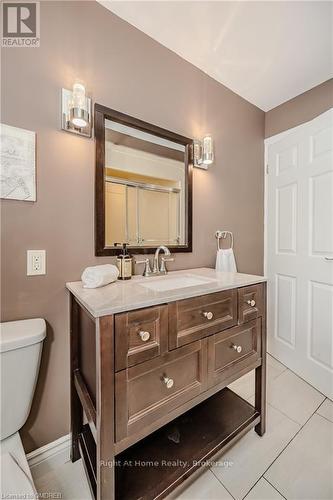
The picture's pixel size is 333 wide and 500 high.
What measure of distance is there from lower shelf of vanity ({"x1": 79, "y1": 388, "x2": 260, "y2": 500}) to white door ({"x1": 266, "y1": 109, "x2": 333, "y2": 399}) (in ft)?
2.72

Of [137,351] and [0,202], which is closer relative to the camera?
[137,351]

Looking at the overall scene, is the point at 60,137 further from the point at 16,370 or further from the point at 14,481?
the point at 14,481

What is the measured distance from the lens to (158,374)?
87 centimetres

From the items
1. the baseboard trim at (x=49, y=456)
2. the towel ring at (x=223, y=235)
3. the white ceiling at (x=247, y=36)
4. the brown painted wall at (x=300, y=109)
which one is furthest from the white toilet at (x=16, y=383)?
the brown painted wall at (x=300, y=109)

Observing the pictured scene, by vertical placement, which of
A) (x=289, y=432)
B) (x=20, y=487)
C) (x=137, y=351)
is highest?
(x=137, y=351)

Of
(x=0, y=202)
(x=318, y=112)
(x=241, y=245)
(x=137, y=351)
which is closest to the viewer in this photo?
(x=137, y=351)

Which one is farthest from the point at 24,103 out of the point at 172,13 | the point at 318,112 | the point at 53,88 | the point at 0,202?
the point at 318,112

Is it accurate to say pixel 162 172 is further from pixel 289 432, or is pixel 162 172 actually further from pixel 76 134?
pixel 289 432

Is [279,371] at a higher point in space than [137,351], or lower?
lower

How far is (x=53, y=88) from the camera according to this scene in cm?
109

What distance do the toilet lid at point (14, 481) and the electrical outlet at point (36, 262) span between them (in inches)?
27.5

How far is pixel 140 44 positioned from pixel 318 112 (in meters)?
1.53

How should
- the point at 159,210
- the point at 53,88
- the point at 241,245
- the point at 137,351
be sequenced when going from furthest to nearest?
the point at 241,245, the point at 159,210, the point at 53,88, the point at 137,351

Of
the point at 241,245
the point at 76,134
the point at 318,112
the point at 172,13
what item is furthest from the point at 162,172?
the point at 318,112
